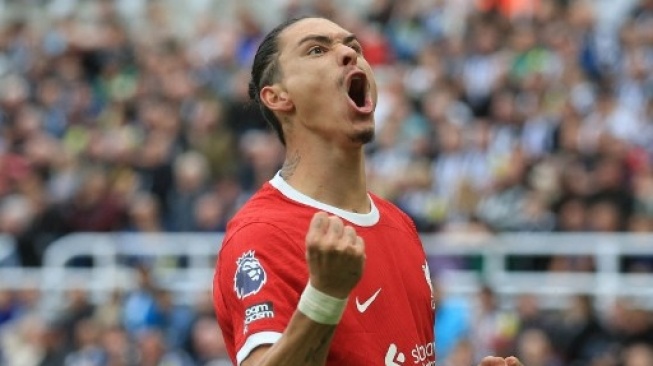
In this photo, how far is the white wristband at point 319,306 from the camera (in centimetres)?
481

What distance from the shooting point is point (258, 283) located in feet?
17.0

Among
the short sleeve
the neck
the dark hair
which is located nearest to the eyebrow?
the dark hair

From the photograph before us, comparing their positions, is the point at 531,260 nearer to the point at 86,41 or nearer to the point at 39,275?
the point at 39,275

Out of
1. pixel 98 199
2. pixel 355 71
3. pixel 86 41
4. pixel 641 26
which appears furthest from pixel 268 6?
pixel 355 71

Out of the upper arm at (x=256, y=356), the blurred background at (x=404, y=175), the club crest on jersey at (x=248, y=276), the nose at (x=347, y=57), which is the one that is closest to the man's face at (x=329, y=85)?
the nose at (x=347, y=57)

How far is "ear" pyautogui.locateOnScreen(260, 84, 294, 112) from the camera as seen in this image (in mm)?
5645

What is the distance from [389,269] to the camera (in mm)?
5535

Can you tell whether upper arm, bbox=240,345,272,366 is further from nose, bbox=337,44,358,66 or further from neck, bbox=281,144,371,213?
nose, bbox=337,44,358,66

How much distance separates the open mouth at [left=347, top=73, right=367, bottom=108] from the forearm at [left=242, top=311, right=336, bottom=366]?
40.0 inches

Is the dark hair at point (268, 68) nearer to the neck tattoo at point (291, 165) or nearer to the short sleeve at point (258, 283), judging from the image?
the neck tattoo at point (291, 165)

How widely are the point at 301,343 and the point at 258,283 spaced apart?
398mm

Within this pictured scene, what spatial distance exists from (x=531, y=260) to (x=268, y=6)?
8.20 m

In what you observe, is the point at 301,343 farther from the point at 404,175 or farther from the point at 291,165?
the point at 404,175

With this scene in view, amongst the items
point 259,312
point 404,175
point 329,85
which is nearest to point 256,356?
point 259,312
